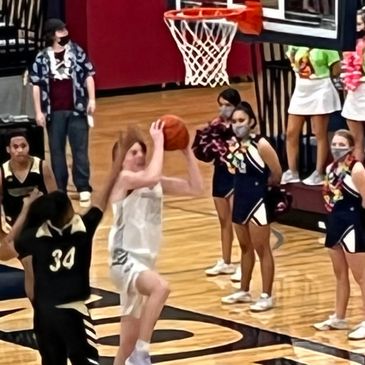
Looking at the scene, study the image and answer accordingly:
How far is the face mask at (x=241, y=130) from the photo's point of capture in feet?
36.1

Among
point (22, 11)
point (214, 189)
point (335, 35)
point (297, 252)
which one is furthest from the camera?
point (22, 11)

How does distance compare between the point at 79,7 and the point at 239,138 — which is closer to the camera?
the point at 239,138

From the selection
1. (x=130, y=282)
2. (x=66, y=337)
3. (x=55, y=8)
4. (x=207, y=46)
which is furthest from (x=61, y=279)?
(x=55, y=8)

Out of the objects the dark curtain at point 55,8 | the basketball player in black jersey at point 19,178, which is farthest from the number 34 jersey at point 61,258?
the dark curtain at point 55,8

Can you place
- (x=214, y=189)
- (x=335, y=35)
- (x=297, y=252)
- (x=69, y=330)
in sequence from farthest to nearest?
(x=297, y=252) → (x=214, y=189) → (x=335, y=35) → (x=69, y=330)

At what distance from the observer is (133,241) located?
9.20 m

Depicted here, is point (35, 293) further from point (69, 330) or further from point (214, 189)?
point (214, 189)

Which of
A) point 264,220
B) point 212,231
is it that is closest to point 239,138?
point 264,220

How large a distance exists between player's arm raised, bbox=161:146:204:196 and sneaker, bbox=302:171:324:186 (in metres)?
4.32

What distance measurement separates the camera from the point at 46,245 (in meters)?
8.21

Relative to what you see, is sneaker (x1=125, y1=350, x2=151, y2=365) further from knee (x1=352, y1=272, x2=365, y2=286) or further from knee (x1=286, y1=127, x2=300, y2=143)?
knee (x1=286, y1=127, x2=300, y2=143)

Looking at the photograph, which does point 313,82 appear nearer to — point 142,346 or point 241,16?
point 241,16

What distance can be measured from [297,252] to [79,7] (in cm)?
902

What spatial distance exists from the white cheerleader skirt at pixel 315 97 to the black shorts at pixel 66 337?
19.4 feet
